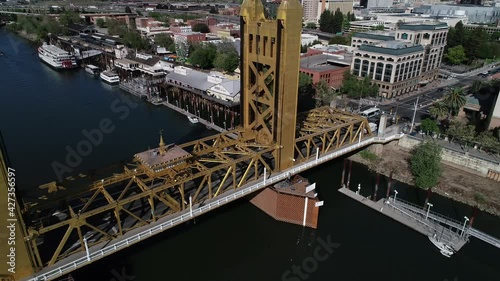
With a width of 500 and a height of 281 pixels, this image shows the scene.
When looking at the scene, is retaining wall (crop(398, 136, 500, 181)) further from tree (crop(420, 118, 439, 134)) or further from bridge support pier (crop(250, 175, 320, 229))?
bridge support pier (crop(250, 175, 320, 229))

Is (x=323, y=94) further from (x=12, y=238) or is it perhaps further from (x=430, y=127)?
(x=12, y=238)

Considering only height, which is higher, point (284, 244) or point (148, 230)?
point (148, 230)

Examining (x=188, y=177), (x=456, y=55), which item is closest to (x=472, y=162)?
(x=188, y=177)

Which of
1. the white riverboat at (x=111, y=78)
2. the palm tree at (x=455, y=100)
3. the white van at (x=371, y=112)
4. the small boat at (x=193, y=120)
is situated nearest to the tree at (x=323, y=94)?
the white van at (x=371, y=112)

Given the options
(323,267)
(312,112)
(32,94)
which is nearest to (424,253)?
(323,267)

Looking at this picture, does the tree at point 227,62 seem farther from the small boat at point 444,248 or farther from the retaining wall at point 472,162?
the small boat at point 444,248

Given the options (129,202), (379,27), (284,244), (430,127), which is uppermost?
(379,27)
